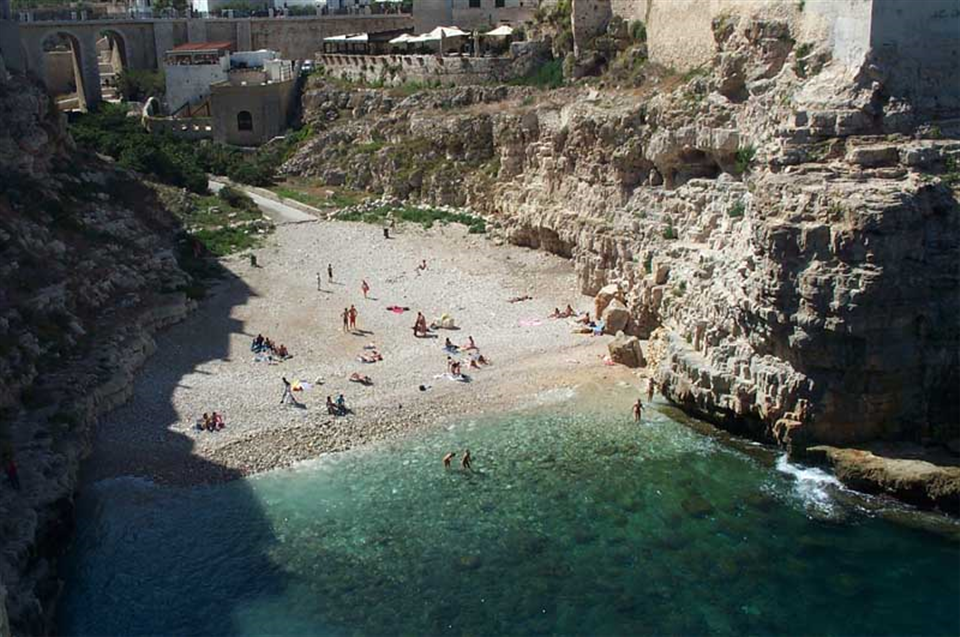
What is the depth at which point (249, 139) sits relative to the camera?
46469mm

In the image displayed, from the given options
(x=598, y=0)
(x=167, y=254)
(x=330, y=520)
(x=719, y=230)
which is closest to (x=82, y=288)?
(x=167, y=254)

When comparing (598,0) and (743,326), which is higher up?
(598,0)

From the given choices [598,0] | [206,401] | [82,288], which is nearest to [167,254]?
[82,288]

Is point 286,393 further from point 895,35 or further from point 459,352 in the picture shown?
point 895,35

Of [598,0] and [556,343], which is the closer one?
[556,343]

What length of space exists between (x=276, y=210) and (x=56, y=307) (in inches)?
563

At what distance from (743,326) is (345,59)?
→ 94.8ft

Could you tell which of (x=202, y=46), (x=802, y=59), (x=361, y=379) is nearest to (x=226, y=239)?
(x=361, y=379)

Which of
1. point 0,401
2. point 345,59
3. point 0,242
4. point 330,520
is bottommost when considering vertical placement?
point 330,520

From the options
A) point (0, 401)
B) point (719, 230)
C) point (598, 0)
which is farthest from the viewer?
point (598, 0)

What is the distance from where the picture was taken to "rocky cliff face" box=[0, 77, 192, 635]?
723 inches

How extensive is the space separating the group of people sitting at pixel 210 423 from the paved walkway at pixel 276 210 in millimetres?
15160

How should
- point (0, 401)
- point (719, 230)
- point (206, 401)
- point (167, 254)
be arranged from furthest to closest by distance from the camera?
point (167, 254), point (719, 230), point (206, 401), point (0, 401)

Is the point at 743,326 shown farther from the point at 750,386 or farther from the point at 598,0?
the point at 598,0
